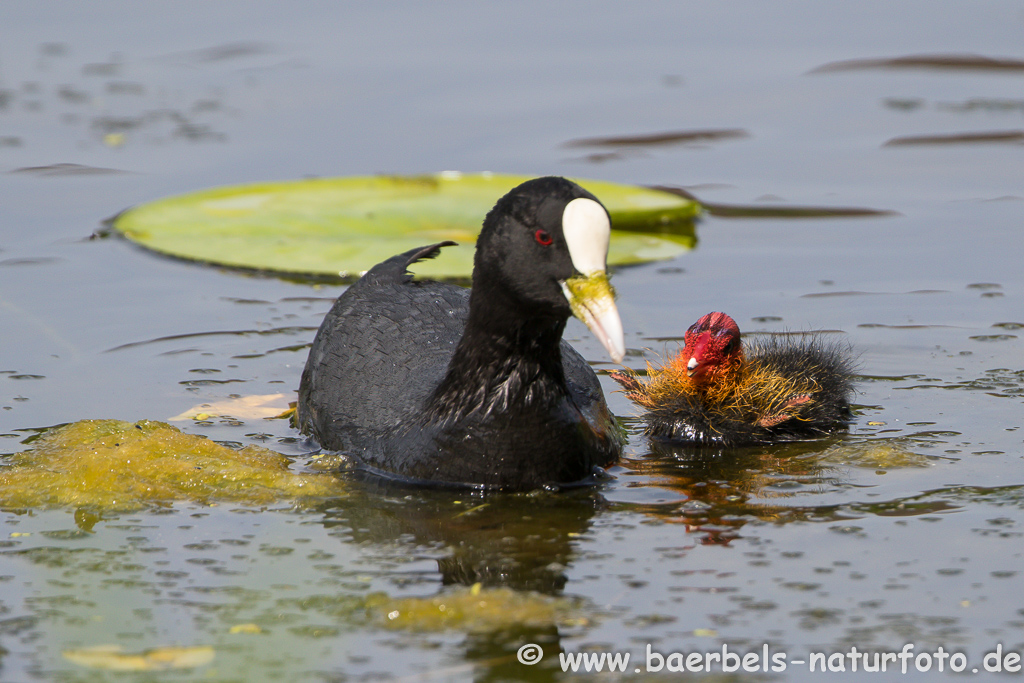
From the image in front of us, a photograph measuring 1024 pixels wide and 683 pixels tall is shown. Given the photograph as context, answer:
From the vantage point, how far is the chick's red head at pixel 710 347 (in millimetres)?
5258

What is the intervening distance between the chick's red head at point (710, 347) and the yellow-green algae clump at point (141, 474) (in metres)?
1.45

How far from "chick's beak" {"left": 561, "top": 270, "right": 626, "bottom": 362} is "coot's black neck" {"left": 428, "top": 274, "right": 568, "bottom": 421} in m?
0.30

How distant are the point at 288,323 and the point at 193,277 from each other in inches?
39.8

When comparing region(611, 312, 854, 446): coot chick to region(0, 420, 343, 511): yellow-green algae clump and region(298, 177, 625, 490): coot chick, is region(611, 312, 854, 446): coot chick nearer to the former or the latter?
region(298, 177, 625, 490): coot chick

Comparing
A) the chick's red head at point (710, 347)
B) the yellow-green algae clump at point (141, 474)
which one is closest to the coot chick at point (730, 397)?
the chick's red head at point (710, 347)

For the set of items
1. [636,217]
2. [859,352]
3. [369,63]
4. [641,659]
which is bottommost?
[641,659]

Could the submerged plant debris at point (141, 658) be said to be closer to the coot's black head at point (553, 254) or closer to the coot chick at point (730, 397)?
the coot's black head at point (553, 254)

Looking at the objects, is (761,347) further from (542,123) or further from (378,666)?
(542,123)

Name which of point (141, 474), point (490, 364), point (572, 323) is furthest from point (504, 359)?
point (572, 323)

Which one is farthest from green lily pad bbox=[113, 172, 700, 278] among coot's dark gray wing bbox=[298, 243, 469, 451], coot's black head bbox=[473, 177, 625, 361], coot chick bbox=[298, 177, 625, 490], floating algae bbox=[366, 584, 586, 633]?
floating algae bbox=[366, 584, 586, 633]

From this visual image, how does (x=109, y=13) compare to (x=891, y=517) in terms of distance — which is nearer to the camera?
(x=891, y=517)

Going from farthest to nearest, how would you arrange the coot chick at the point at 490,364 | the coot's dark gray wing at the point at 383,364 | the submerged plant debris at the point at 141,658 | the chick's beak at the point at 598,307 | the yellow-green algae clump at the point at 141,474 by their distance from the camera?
1. the coot's dark gray wing at the point at 383,364
2. the yellow-green algae clump at the point at 141,474
3. the coot chick at the point at 490,364
4. the chick's beak at the point at 598,307
5. the submerged plant debris at the point at 141,658

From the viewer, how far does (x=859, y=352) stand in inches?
244

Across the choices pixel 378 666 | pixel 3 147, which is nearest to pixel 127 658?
pixel 378 666
